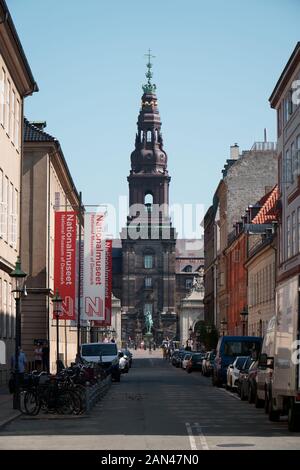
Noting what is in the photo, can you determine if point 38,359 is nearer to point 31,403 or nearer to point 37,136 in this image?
point 37,136

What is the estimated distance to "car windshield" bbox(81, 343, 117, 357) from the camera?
55.9 meters

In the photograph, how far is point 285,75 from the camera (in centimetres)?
5728

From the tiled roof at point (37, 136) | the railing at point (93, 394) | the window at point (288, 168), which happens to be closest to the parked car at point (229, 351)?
the window at point (288, 168)

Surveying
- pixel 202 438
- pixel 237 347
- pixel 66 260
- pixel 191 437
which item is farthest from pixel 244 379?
pixel 66 260

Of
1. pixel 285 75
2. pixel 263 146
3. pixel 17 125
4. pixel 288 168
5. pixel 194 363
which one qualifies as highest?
pixel 263 146

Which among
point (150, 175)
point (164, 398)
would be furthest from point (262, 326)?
point (150, 175)

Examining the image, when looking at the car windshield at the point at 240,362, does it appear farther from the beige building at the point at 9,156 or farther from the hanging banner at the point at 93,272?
the hanging banner at the point at 93,272

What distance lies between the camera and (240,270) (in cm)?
9312

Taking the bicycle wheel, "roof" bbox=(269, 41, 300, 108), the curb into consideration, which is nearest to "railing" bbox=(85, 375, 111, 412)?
the bicycle wheel

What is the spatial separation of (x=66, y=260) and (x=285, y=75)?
13.8 metres

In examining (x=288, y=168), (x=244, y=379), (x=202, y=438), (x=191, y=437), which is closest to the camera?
(x=202, y=438)

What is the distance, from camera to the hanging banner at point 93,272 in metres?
60.8

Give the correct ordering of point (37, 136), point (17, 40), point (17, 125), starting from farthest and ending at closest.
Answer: point (37, 136) < point (17, 125) < point (17, 40)

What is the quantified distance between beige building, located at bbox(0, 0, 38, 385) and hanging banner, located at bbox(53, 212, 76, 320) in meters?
9.41
